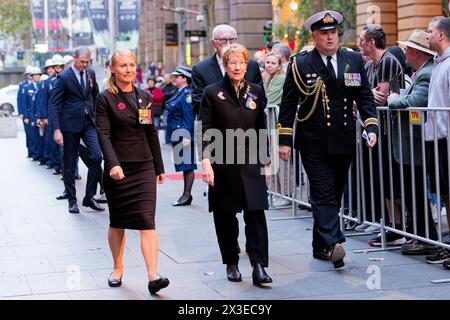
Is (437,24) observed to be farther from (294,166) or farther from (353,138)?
(294,166)

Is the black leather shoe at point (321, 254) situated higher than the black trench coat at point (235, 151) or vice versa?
the black trench coat at point (235, 151)

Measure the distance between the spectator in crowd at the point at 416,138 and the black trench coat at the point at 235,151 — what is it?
155 centimetres

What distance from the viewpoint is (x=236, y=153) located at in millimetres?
7836

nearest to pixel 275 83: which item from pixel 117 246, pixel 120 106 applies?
pixel 120 106

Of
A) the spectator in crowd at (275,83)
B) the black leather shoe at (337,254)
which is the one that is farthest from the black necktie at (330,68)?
the spectator in crowd at (275,83)

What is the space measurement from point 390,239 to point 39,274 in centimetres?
348

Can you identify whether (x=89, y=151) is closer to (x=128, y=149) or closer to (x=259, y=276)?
(x=128, y=149)

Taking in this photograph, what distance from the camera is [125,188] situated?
303 inches

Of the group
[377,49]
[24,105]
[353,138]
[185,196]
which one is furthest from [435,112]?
[24,105]

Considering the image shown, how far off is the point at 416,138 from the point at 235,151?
1.84 metres

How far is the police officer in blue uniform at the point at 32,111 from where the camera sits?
842 inches

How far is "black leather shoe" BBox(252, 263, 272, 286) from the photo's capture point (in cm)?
770

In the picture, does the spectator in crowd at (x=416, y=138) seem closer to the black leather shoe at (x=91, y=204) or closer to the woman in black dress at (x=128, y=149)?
the woman in black dress at (x=128, y=149)

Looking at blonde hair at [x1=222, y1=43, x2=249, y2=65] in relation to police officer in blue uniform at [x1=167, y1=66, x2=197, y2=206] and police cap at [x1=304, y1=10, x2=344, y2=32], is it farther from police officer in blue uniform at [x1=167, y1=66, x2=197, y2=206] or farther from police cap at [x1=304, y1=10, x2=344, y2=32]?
police officer in blue uniform at [x1=167, y1=66, x2=197, y2=206]
